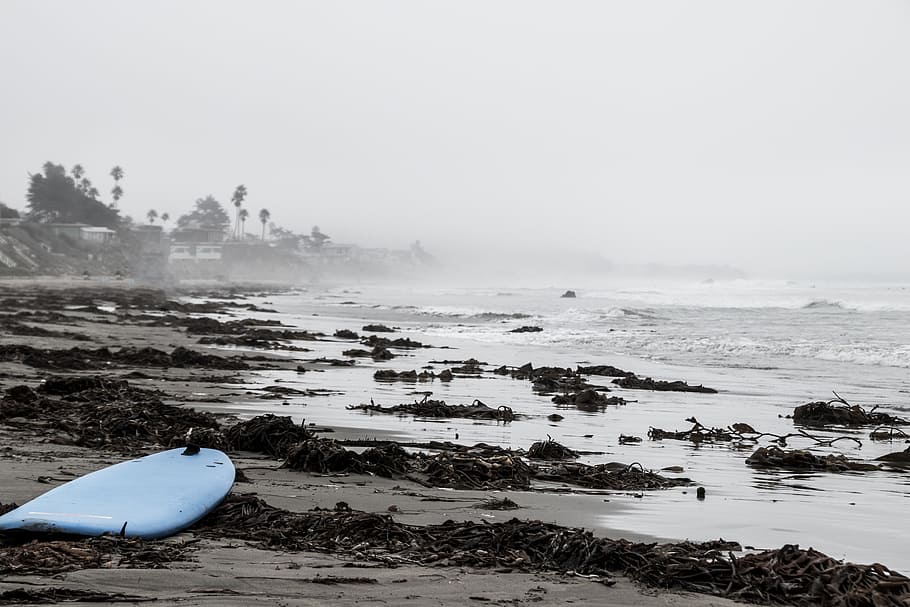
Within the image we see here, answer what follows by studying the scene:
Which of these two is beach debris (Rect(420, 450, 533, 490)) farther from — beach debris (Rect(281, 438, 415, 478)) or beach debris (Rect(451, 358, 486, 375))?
beach debris (Rect(451, 358, 486, 375))

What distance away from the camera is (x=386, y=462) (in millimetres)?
6078

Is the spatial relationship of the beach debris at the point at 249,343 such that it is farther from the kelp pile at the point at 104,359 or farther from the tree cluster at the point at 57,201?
the tree cluster at the point at 57,201

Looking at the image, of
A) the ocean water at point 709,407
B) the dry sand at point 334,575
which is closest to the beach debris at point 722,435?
the ocean water at point 709,407

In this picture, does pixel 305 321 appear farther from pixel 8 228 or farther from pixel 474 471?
pixel 8 228

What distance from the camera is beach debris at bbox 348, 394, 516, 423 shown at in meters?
9.30

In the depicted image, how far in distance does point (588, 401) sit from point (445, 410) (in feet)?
7.19

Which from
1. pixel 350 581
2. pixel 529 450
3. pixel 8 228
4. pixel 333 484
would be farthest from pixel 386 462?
pixel 8 228

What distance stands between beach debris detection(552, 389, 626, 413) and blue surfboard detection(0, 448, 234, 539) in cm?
620

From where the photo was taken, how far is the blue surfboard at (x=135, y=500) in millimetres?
3838

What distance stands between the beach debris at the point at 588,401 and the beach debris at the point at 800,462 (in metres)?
3.45

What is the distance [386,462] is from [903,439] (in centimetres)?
554

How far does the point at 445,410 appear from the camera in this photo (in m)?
9.39

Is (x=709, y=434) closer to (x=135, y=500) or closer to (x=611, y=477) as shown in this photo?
(x=611, y=477)

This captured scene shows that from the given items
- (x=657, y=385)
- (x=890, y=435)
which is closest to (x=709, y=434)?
(x=890, y=435)
